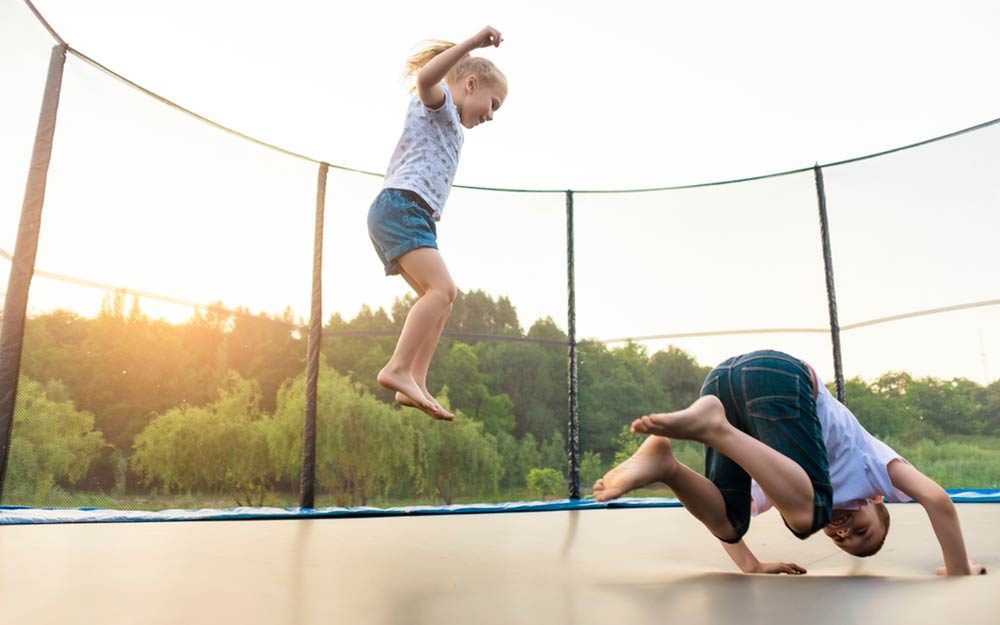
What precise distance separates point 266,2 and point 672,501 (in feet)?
11.0

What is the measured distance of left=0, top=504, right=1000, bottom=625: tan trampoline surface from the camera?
751mm

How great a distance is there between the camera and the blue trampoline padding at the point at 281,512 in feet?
6.93

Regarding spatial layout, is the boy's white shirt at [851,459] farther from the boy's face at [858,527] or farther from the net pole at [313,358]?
the net pole at [313,358]

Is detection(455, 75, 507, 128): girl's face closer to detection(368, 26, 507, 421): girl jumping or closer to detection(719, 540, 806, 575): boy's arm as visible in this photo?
detection(368, 26, 507, 421): girl jumping

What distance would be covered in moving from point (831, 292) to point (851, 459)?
279 cm

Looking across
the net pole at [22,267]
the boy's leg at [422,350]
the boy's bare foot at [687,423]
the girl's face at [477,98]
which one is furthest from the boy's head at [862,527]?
the net pole at [22,267]

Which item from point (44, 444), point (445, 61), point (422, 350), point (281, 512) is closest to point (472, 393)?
point (281, 512)

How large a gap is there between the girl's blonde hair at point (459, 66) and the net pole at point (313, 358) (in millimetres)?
1807

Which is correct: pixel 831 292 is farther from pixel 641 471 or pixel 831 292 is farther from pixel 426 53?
pixel 641 471

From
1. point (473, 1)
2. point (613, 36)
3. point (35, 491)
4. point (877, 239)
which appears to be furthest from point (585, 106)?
point (35, 491)

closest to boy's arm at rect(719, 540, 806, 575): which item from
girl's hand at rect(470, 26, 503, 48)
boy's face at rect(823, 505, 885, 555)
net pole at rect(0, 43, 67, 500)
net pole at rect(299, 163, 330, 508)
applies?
boy's face at rect(823, 505, 885, 555)

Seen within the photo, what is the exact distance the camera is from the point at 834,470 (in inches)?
45.6

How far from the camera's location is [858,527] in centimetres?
116

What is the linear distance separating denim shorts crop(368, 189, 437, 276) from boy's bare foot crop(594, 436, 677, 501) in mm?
746
